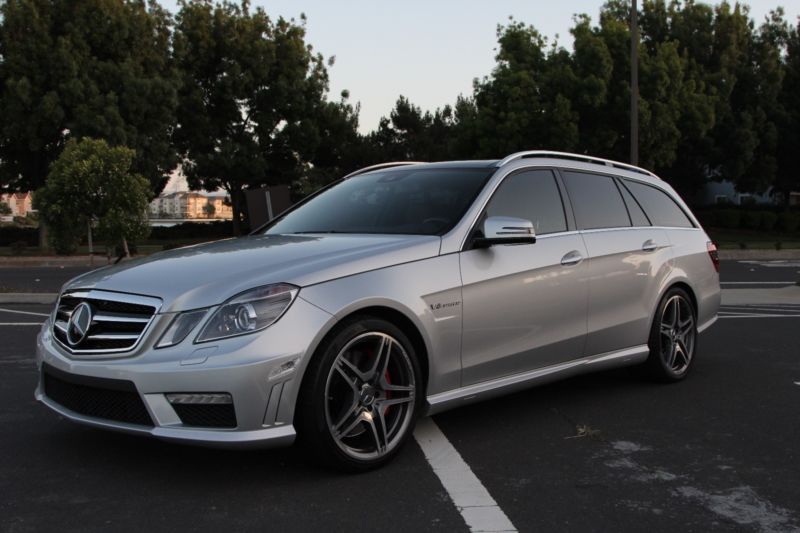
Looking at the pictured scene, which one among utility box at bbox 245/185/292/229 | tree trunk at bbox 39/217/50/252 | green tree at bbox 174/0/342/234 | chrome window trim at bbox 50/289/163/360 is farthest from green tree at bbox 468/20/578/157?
chrome window trim at bbox 50/289/163/360

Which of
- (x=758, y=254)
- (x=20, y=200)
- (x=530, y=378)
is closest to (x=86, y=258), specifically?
(x=758, y=254)

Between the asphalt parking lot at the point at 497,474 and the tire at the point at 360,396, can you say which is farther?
the tire at the point at 360,396

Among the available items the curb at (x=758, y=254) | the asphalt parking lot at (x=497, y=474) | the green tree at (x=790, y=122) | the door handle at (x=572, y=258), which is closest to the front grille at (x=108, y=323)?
the asphalt parking lot at (x=497, y=474)

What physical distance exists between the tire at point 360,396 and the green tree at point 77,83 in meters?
31.4

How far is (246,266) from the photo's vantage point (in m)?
4.04

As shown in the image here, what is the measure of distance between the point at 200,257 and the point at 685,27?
4459cm

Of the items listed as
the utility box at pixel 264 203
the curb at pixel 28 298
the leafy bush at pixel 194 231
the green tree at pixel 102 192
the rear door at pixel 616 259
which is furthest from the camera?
the leafy bush at pixel 194 231

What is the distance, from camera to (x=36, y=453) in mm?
4473

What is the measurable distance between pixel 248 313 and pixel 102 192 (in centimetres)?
1698

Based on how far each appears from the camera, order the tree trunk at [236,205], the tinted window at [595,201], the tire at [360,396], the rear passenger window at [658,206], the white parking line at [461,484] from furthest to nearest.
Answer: the tree trunk at [236,205] → the rear passenger window at [658,206] → the tinted window at [595,201] → the tire at [360,396] → the white parking line at [461,484]

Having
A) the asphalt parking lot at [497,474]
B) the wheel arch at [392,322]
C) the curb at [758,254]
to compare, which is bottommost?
the curb at [758,254]

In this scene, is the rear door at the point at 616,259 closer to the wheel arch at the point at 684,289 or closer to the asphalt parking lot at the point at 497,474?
the wheel arch at the point at 684,289

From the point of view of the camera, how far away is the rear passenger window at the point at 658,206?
6.34m

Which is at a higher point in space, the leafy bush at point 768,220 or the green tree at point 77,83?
the green tree at point 77,83
